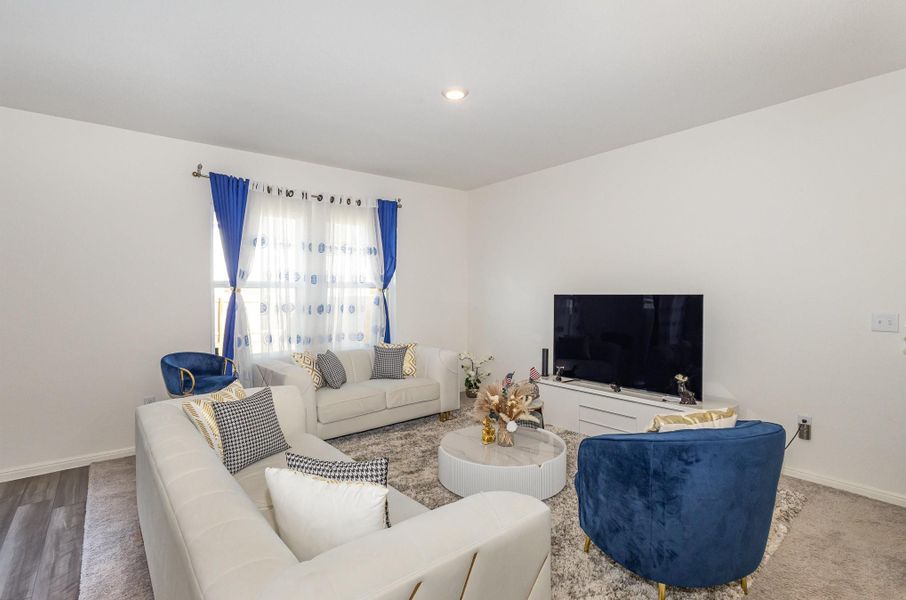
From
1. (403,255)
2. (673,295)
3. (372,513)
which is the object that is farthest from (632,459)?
(403,255)

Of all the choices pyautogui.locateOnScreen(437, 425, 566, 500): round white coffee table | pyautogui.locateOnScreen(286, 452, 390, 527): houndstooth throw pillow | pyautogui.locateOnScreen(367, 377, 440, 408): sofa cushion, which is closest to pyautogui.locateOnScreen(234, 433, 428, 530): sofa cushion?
pyautogui.locateOnScreen(286, 452, 390, 527): houndstooth throw pillow

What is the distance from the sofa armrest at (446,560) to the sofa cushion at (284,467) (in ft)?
2.13

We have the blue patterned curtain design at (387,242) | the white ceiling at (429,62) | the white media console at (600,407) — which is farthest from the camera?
the blue patterned curtain design at (387,242)

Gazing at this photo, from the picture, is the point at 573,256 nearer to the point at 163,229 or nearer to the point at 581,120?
the point at 581,120

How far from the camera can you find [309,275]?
468cm

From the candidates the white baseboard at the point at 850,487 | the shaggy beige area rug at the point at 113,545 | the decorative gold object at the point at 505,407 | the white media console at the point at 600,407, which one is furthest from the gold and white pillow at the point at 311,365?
the white baseboard at the point at 850,487

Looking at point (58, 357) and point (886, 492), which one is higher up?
point (58, 357)

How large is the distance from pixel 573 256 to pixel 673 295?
1.27m

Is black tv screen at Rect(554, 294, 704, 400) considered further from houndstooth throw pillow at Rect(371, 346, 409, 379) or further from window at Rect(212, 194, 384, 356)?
window at Rect(212, 194, 384, 356)

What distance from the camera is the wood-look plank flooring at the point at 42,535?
2109 millimetres

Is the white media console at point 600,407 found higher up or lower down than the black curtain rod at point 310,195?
lower down

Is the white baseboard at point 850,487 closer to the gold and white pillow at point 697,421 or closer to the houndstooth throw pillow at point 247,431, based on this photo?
the gold and white pillow at point 697,421

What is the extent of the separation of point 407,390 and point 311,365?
938 millimetres

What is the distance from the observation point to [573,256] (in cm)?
475
